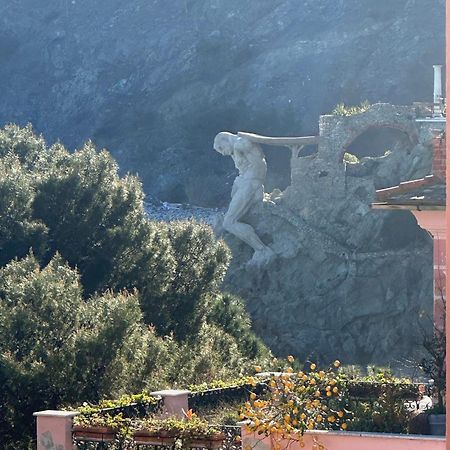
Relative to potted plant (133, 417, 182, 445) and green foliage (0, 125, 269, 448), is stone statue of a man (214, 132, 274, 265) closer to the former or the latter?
green foliage (0, 125, 269, 448)

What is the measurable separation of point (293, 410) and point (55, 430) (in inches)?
109

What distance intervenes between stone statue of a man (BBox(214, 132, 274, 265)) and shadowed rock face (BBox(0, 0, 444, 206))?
2071 centimetres

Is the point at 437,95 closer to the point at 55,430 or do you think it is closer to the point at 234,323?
the point at 234,323

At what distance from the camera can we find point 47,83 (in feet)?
257

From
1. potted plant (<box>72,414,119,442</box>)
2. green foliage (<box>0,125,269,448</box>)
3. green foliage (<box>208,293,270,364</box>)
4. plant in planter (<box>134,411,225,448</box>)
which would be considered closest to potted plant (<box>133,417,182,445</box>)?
plant in planter (<box>134,411,225,448</box>)

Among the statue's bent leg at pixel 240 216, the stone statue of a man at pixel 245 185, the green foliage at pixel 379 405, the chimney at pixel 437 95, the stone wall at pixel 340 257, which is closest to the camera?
the green foliage at pixel 379 405

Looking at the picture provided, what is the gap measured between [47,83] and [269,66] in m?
14.0

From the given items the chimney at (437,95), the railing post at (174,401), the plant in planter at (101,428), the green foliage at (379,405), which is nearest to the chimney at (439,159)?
the green foliage at (379,405)

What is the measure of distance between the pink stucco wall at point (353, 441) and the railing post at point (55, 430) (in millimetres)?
2121

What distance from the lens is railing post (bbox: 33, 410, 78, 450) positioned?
41.5 feet

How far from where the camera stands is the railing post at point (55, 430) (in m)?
12.7

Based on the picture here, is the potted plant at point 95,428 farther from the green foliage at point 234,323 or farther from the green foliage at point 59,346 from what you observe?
the green foliage at point 234,323

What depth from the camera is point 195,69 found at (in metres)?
75.6

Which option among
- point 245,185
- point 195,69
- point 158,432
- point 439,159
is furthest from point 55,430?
point 195,69
